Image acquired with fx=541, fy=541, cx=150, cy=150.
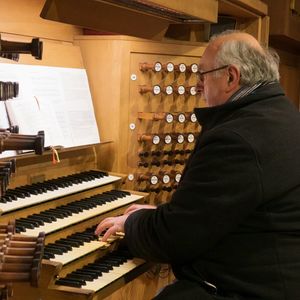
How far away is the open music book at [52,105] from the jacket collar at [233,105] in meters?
0.85

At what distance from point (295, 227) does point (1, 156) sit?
3.84 feet

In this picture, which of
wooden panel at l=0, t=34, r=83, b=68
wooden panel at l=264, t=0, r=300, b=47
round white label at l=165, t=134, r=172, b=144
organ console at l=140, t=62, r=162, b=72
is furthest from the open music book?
wooden panel at l=264, t=0, r=300, b=47

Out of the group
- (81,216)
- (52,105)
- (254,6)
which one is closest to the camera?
(81,216)

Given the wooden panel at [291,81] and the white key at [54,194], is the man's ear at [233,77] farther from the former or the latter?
the wooden panel at [291,81]

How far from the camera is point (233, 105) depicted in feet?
5.94

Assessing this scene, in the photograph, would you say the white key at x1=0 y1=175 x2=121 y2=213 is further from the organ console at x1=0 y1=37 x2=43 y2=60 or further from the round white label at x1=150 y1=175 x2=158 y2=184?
the organ console at x1=0 y1=37 x2=43 y2=60

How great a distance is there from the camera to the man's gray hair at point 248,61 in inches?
73.7

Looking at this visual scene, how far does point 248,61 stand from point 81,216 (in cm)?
97

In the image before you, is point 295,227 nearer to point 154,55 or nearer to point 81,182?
point 81,182

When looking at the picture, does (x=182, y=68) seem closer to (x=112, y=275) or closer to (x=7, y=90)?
(x=112, y=275)

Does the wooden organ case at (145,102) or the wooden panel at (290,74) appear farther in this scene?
the wooden panel at (290,74)

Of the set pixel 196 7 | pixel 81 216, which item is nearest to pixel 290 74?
pixel 196 7

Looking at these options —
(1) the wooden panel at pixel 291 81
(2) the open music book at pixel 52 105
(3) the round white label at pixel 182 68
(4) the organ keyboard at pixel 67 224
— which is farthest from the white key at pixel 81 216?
(1) the wooden panel at pixel 291 81

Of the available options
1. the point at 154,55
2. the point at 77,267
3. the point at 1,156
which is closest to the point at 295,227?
the point at 77,267
